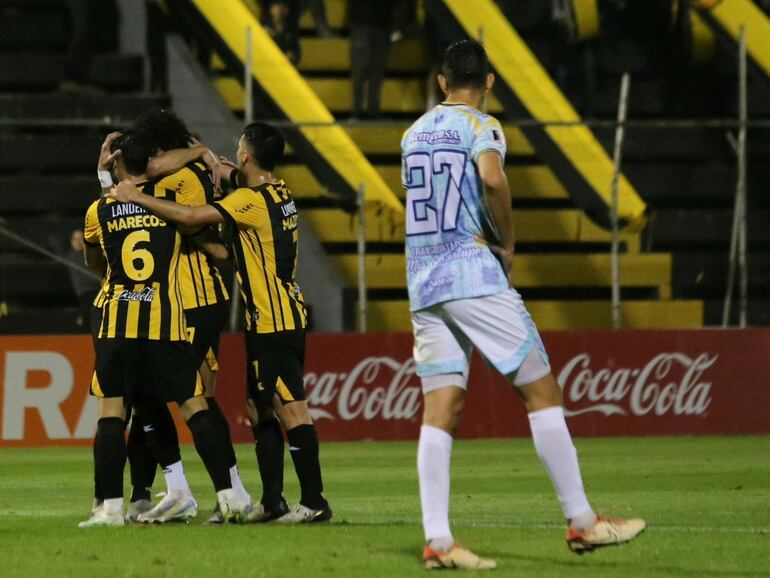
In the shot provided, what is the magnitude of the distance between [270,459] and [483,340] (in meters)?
2.19

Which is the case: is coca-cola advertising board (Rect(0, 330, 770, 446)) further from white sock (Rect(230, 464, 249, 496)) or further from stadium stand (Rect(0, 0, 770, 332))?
white sock (Rect(230, 464, 249, 496))

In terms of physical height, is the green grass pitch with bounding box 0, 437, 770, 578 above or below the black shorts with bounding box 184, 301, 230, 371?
below

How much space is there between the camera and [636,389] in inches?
609

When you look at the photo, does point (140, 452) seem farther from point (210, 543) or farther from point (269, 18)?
point (269, 18)

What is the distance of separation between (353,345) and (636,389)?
254 cm

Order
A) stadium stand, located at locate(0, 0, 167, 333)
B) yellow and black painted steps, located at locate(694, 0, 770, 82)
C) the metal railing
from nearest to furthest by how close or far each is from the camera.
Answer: the metal railing
stadium stand, located at locate(0, 0, 167, 333)
yellow and black painted steps, located at locate(694, 0, 770, 82)

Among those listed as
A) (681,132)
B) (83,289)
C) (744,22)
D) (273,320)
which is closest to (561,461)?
(273,320)

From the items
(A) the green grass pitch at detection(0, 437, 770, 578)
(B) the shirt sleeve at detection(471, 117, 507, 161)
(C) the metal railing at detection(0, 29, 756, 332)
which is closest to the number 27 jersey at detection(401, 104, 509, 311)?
(B) the shirt sleeve at detection(471, 117, 507, 161)

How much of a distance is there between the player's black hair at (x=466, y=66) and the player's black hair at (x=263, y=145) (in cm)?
177

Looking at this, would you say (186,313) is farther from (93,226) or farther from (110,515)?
(110,515)

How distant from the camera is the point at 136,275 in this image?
8.40 m

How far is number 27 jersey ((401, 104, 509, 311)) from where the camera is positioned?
22.6ft

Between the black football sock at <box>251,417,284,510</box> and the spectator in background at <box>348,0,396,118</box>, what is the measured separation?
31.7 ft

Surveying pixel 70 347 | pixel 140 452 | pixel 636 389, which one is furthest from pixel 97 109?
→ pixel 140 452
